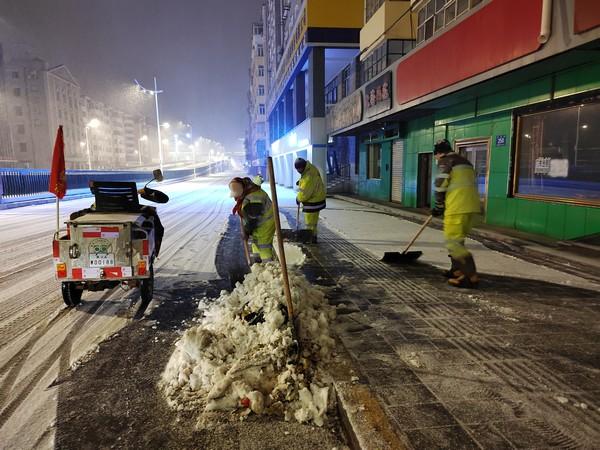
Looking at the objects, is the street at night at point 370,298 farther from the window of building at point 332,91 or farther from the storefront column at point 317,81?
the window of building at point 332,91

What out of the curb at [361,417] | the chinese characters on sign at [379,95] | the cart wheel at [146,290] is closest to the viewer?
the curb at [361,417]

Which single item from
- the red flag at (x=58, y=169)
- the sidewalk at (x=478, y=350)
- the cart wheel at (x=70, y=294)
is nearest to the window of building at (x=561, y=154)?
the sidewalk at (x=478, y=350)

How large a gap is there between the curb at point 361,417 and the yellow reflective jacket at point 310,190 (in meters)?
5.32

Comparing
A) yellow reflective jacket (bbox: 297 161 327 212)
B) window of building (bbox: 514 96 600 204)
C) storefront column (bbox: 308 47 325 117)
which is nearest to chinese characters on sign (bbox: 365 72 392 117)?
window of building (bbox: 514 96 600 204)

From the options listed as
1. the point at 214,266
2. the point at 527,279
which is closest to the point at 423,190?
the point at 527,279

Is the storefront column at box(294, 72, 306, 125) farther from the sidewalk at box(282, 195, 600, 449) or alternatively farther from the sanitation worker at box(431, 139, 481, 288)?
the sanitation worker at box(431, 139, 481, 288)

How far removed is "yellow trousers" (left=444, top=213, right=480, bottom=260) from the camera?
5016mm

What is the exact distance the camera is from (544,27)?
5785 mm

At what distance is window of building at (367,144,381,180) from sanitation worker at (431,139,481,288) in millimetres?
13187

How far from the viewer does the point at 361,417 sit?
7.91ft

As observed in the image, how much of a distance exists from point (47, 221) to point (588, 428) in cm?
1431

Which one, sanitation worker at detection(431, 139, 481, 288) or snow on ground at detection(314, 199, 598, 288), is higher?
sanitation worker at detection(431, 139, 481, 288)

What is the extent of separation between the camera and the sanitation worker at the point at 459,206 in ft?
16.3

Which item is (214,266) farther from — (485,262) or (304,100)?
(304,100)
